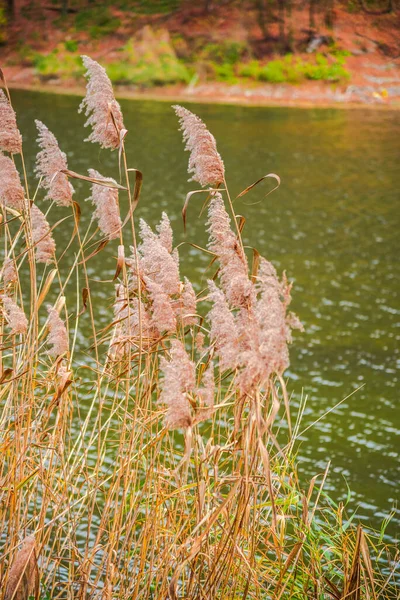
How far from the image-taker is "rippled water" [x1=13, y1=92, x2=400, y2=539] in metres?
7.17

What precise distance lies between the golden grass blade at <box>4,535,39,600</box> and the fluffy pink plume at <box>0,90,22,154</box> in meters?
1.37

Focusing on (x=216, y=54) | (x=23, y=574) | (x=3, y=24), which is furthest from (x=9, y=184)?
(x=3, y=24)

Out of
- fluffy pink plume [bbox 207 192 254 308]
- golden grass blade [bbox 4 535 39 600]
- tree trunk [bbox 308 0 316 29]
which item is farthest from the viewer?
tree trunk [bbox 308 0 316 29]

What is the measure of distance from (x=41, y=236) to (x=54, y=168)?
1.06 feet

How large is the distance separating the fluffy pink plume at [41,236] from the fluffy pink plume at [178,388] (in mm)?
934

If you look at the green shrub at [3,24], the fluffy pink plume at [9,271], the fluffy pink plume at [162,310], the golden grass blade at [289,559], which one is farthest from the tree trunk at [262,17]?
the golden grass blade at [289,559]

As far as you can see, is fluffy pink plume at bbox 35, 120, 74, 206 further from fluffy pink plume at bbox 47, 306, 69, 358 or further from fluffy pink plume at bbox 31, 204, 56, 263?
fluffy pink plume at bbox 47, 306, 69, 358

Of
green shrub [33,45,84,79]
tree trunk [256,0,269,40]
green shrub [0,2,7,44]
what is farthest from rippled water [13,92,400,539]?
tree trunk [256,0,269,40]

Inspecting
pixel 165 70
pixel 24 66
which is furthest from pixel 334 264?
pixel 24 66

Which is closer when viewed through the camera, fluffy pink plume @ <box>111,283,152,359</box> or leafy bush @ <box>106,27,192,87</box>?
fluffy pink plume @ <box>111,283,152,359</box>

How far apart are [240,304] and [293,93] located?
28671 mm

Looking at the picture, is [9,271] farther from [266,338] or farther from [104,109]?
[266,338]

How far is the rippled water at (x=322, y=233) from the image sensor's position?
7.17 meters

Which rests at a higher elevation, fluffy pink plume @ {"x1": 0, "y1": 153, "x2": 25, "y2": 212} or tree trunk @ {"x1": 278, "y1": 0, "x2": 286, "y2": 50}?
fluffy pink plume @ {"x1": 0, "y1": 153, "x2": 25, "y2": 212}
